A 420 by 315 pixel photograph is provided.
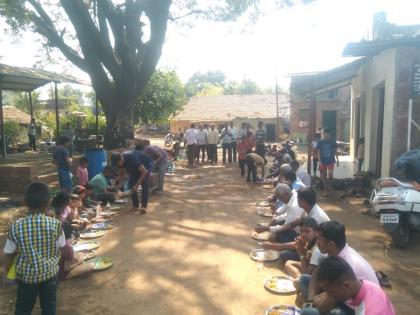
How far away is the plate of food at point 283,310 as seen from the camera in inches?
141

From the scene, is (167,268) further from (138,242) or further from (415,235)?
(415,235)

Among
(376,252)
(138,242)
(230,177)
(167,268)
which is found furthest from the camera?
(230,177)

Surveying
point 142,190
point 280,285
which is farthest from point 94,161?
point 280,285

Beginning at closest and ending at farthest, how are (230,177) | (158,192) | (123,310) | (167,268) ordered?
(123,310) → (167,268) → (158,192) → (230,177)

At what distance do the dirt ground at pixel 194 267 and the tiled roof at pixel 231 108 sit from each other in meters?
27.9

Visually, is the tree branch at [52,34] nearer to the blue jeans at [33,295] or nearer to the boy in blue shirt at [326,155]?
the boy in blue shirt at [326,155]

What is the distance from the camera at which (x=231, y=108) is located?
37531mm

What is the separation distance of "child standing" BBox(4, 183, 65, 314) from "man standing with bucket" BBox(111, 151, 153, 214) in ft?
12.5

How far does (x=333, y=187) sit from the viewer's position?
32.6ft

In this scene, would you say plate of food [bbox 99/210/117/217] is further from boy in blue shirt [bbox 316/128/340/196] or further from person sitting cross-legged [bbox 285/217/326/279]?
boy in blue shirt [bbox 316/128/340/196]

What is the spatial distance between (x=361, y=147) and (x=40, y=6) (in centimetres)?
→ 1119

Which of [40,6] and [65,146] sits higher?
[40,6]

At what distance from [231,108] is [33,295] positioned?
115ft

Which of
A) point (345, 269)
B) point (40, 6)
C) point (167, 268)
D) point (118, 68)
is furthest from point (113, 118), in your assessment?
point (345, 269)
